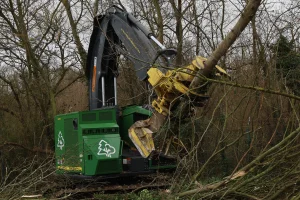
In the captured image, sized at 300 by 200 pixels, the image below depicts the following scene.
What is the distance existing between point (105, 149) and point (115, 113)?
78 centimetres

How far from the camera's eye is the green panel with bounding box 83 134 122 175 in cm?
803

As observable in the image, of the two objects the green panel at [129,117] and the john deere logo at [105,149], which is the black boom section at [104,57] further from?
the john deere logo at [105,149]

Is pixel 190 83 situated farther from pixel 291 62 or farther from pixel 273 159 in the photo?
pixel 291 62

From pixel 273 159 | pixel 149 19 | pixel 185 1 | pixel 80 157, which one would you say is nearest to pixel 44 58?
pixel 149 19

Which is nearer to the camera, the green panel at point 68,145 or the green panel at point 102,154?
the green panel at point 102,154

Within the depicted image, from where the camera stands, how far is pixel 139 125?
23.8 ft

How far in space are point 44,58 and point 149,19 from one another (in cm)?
404

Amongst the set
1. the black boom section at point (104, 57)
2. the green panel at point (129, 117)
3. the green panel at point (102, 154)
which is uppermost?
the black boom section at point (104, 57)

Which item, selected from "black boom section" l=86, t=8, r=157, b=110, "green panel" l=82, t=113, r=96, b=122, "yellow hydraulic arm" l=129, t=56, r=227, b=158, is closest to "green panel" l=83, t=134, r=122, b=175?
"green panel" l=82, t=113, r=96, b=122

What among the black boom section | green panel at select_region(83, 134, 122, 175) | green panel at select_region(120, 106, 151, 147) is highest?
the black boom section

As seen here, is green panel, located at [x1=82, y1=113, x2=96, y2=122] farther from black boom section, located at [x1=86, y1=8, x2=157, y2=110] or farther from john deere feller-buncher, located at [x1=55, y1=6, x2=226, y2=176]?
black boom section, located at [x1=86, y1=8, x2=157, y2=110]

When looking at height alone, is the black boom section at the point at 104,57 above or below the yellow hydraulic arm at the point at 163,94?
above

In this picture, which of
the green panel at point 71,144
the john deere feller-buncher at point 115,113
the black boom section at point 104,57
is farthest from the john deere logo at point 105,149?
the black boom section at point 104,57

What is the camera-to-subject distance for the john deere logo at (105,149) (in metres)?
8.07
